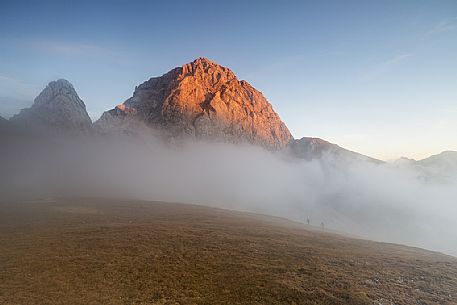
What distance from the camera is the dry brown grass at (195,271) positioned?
3400 cm

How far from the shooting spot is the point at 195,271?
41.7 meters

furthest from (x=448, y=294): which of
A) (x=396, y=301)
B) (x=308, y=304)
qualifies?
(x=308, y=304)

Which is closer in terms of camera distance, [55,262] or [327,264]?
[55,262]

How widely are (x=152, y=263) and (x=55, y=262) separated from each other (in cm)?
1396

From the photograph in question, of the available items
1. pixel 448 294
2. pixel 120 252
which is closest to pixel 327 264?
pixel 448 294

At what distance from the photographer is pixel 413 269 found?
160 ft

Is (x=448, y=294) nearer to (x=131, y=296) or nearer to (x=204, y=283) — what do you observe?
(x=204, y=283)

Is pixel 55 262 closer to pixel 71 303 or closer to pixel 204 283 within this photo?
pixel 71 303

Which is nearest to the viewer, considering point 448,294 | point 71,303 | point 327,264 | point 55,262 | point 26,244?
point 71,303

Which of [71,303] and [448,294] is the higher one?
[448,294]

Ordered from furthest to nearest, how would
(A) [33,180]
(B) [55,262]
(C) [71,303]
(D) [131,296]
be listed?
1. (A) [33,180]
2. (B) [55,262]
3. (D) [131,296]
4. (C) [71,303]

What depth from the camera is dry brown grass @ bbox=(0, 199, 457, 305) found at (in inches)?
1339

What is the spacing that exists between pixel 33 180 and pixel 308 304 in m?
219

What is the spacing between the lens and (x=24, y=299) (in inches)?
1246
